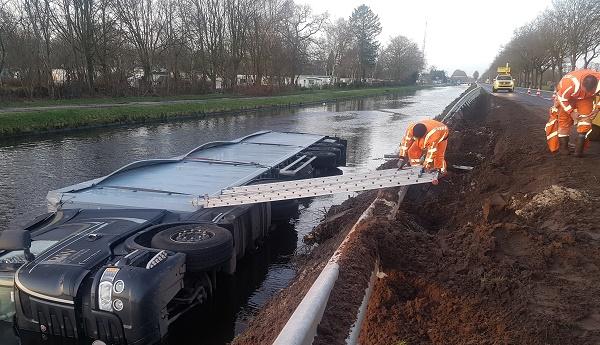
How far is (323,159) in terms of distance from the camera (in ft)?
39.8

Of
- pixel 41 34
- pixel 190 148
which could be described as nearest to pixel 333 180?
pixel 190 148

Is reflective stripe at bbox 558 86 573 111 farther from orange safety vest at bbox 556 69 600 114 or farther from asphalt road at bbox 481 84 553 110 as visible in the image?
asphalt road at bbox 481 84 553 110

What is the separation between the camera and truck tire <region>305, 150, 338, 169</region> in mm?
11978

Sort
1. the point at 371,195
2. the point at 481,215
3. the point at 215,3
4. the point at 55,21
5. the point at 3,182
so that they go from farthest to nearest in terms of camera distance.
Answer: the point at 215,3
the point at 55,21
the point at 3,182
the point at 371,195
the point at 481,215

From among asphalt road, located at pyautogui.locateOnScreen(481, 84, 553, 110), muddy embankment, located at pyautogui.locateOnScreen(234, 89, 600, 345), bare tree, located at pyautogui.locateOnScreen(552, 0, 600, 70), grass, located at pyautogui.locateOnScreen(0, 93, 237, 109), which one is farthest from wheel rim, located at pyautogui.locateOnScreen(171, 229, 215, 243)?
bare tree, located at pyautogui.locateOnScreen(552, 0, 600, 70)

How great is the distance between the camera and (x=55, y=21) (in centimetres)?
3475

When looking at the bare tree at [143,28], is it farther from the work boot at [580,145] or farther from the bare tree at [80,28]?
the work boot at [580,145]

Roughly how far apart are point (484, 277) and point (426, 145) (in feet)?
12.8

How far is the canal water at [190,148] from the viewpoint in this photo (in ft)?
19.3

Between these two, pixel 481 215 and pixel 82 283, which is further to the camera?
pixel 481 215

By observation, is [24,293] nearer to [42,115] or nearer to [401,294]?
[401,294]

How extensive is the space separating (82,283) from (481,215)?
4.78 meters

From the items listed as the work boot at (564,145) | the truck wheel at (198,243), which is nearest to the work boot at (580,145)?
the work boot at (564,145)

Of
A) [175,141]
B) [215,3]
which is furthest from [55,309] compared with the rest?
[215,3]
